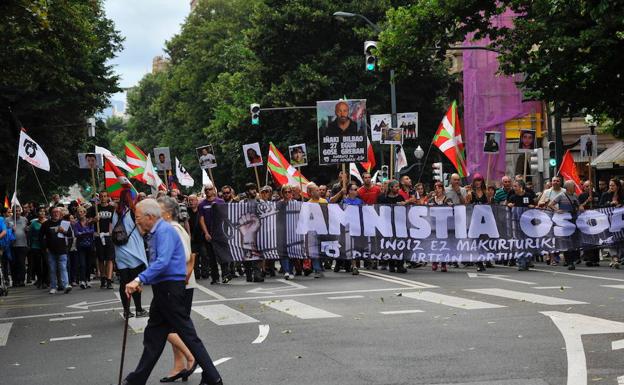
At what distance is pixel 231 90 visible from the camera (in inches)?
2344

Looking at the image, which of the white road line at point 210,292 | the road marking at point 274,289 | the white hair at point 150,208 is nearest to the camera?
the white hair at point 150,208

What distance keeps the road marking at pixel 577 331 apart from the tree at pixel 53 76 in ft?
39.8

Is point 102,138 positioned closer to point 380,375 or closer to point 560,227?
point 560,227

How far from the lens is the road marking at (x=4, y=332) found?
12.6m

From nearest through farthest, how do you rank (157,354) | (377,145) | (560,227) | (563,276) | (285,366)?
(157,354) → (285,366) → (563,276) → (560,227) → (377,145)

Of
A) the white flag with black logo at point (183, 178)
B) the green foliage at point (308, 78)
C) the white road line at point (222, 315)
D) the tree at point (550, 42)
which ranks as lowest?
the white road line at point (222, 315)

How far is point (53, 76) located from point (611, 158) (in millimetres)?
19954

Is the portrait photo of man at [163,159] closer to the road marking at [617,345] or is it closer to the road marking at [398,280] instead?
the road marking at [398,280]

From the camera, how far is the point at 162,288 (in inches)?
336

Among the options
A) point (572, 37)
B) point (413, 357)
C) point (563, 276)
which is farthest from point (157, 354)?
point (572, 37)

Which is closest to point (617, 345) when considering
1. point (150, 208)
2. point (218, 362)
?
point (218, 362)

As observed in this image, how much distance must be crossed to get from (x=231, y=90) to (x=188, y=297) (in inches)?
2016

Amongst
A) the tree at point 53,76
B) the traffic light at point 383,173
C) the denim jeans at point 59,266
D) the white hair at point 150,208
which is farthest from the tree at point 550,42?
the traffic light at point 383,173

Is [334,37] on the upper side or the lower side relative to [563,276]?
upper
